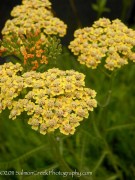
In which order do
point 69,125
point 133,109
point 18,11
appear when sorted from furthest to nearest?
point 133,109 < point 18,11 < point 69,125

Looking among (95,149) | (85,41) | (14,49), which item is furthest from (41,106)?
(95,149)

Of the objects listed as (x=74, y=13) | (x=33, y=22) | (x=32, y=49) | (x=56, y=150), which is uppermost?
(x=74, y=13)

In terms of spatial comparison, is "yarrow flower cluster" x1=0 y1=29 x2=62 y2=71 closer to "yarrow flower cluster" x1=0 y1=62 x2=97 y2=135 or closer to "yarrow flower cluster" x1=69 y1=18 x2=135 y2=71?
"yarrow flower cluster" x1=0 y1=62 x2=97 y2=135

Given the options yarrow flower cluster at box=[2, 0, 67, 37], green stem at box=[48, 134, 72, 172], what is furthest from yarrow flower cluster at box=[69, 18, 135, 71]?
green stem at box=[48, 134, 72, 172]

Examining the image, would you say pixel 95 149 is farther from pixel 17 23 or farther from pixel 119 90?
pixel 17 23

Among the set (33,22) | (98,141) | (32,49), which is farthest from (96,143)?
(32,49)

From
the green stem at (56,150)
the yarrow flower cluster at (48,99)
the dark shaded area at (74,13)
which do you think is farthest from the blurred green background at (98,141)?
the dark shaded area at (74,13)

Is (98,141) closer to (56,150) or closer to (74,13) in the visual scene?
(56,150)
